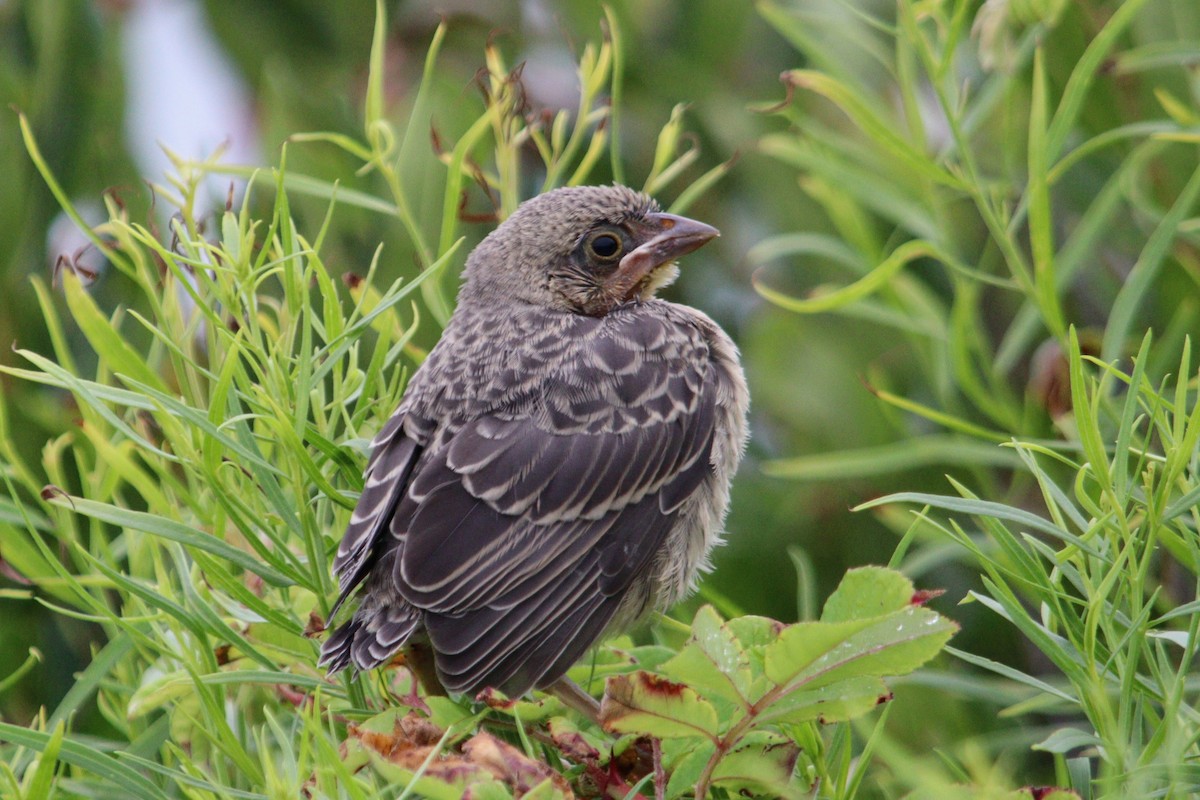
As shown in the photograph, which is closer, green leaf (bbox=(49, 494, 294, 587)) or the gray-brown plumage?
green leaf (bbox=(49, 494, 294, 587))

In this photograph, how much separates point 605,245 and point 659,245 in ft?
0.39

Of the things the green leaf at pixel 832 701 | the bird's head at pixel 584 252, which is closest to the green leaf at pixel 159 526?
the green leaf at pixel 832 701

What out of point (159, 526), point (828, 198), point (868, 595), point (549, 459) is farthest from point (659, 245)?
point (868, 595)

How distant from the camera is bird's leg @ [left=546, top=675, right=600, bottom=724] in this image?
6.57 ft

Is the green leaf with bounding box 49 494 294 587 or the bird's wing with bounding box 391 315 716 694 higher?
the green leaf with bounding box 49 494 294 587

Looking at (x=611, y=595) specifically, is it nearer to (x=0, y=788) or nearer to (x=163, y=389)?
(x=163, y=389)

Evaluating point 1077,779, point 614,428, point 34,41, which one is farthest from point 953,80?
point 34,41

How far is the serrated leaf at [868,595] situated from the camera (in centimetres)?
137

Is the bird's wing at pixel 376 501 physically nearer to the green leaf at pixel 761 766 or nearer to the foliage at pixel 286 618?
the foliage at pixel 286 618

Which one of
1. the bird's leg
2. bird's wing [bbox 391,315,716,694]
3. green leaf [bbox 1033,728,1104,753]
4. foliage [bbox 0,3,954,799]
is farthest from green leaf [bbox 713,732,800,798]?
bird's wing [bbox 391,315,716,694]

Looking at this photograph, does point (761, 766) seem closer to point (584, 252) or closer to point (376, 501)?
point (376, 501)

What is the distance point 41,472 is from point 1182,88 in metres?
2.28

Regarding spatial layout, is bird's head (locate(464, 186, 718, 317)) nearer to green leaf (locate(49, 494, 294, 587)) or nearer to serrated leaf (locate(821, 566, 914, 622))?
green leaf (locate(49, 494, 294, 587))

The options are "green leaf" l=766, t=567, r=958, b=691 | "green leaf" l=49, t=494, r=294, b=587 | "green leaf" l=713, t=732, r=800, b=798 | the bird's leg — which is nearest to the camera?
"green leaf" l=766, t=567, r=958, b=691
